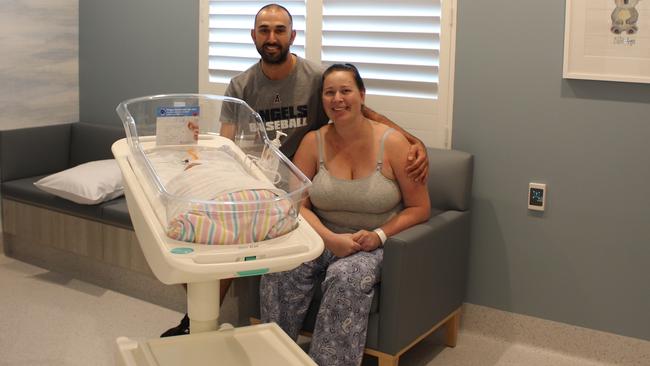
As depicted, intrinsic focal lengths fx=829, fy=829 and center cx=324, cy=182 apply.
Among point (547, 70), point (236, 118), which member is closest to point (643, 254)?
point (547, 70)

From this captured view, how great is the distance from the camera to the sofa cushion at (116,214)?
13.1ft

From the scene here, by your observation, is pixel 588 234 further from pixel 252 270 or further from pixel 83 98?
pixel 83 98

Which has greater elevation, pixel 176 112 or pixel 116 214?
pixel 176 112

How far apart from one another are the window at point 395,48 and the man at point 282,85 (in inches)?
14.9

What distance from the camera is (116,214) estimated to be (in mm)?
4027

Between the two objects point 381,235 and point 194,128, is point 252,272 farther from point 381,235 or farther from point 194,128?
point 381,235

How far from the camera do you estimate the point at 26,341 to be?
3643 mm

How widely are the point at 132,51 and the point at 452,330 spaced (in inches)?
95.4

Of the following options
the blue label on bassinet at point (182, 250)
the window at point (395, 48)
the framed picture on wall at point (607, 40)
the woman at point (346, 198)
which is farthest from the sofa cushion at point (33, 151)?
the blue label on bassinet at point (182, 250)

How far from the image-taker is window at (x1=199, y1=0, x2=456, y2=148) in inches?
143

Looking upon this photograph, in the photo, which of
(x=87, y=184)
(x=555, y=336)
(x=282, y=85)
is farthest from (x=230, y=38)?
(x=555, y=336)

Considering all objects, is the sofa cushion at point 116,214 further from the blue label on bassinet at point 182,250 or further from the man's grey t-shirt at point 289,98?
the blue label on bassinet at point 182,250

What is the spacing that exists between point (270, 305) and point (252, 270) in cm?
131

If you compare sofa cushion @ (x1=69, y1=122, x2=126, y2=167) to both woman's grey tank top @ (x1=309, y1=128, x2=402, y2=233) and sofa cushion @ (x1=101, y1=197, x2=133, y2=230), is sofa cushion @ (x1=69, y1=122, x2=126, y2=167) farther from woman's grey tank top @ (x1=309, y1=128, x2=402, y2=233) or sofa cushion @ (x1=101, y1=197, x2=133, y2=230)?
woman's grey tank top @ (x1=309, y1=128, x2=402, y2=233)
